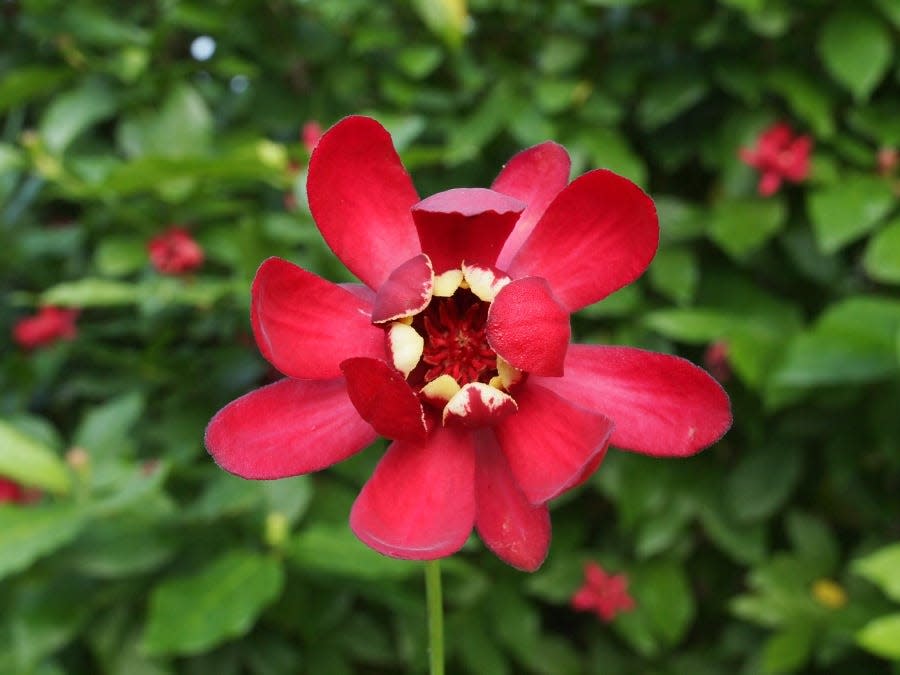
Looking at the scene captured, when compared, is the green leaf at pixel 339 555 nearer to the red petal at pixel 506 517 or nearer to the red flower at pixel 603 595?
the red flower at pixel 603 595

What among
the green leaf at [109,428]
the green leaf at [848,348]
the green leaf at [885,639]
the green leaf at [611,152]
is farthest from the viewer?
the green leaf at [611,152]

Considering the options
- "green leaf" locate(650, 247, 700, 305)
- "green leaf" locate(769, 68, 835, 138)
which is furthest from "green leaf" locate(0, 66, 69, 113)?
"green leaf" locate(769, 68, 835, 138)

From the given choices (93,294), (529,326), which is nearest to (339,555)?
(93,294)

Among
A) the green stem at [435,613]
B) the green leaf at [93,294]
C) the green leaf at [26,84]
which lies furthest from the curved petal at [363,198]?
the green leaf at [26,84]

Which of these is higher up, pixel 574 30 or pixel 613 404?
pixel 613 404

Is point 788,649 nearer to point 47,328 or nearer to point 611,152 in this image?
point 611,152

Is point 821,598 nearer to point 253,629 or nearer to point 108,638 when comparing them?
point 253,629

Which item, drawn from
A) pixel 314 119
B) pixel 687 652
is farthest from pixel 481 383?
pixel 687 652
